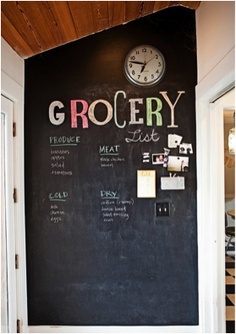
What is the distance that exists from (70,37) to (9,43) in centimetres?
50

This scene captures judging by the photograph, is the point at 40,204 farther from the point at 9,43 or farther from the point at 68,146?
the point at 9,43

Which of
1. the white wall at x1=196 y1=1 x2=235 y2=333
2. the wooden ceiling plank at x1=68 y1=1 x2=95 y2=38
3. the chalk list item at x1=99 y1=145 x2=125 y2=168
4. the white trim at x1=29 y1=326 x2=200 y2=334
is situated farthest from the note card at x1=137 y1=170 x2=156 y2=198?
the wooden ceiling plank at x1=68 y1=1 x2=95 y2=38

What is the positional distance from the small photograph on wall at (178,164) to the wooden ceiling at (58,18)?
4.05 feet

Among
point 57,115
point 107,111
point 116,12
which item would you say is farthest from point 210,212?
point 116,12

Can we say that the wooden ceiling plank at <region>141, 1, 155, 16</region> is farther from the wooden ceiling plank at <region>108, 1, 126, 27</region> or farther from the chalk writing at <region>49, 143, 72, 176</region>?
the chalk writing at <region>49, 143, 72, 176</region>

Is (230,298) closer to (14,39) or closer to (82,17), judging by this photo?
(82,17)

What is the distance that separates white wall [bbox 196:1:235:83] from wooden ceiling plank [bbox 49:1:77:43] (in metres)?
1.00

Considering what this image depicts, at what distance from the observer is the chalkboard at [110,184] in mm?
2229

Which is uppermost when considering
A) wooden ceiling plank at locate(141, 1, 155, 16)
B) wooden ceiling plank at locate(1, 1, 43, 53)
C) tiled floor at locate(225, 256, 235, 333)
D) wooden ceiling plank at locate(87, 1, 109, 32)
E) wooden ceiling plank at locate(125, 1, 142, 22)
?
wooden ceiling plank at locate(141, 1, 155, 16)

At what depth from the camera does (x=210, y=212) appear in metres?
2.16

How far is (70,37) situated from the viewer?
2.14 meters

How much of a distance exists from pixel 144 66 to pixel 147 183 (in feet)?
3.32

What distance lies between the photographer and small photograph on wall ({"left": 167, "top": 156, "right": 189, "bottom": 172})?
2221 mm

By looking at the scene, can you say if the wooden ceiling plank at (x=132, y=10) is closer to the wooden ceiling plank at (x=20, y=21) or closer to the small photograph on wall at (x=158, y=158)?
the wooden ceiling plank at (x=20, y=21)
